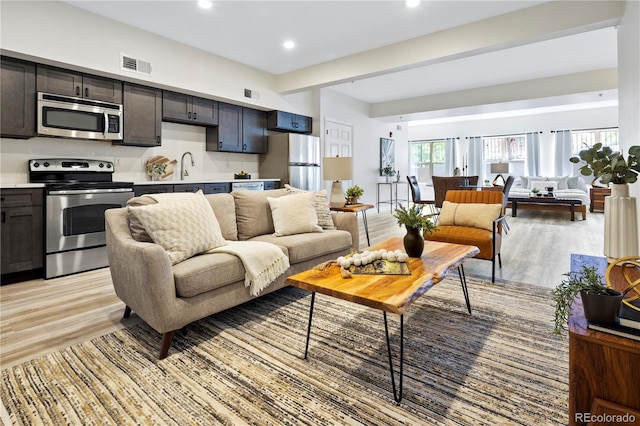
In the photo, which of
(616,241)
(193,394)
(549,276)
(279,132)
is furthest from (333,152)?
(193,394)

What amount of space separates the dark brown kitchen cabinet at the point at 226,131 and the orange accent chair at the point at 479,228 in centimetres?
346

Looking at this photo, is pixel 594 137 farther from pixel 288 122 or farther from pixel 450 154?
pixel 288 122

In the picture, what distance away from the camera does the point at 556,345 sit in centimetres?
197

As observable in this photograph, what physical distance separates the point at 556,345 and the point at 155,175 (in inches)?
186

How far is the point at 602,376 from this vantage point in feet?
3.37

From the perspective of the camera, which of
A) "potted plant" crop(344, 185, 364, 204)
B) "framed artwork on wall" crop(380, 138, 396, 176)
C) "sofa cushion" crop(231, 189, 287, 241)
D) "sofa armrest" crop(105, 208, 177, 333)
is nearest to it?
"sofa armrest" crop(105, 208, 177, 333)

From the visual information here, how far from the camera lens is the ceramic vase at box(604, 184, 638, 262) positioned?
6.77 feet

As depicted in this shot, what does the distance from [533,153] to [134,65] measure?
10729mm

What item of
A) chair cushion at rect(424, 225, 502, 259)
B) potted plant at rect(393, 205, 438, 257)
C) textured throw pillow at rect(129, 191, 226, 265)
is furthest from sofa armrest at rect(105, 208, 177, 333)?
chair cushion at rect(424, 225, 502, 259)

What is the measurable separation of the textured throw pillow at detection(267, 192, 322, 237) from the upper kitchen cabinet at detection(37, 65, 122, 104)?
2525 mm

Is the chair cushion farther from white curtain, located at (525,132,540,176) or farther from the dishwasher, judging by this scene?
white curtain, located at (525,132,540,176)

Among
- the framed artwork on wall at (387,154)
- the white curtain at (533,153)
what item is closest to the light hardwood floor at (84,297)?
the framed artwork on wall at (387,154)

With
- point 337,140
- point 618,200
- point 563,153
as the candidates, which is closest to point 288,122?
point 337,140

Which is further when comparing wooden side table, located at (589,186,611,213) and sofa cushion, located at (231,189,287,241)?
wooden side table, located at (589,186,611,213)
